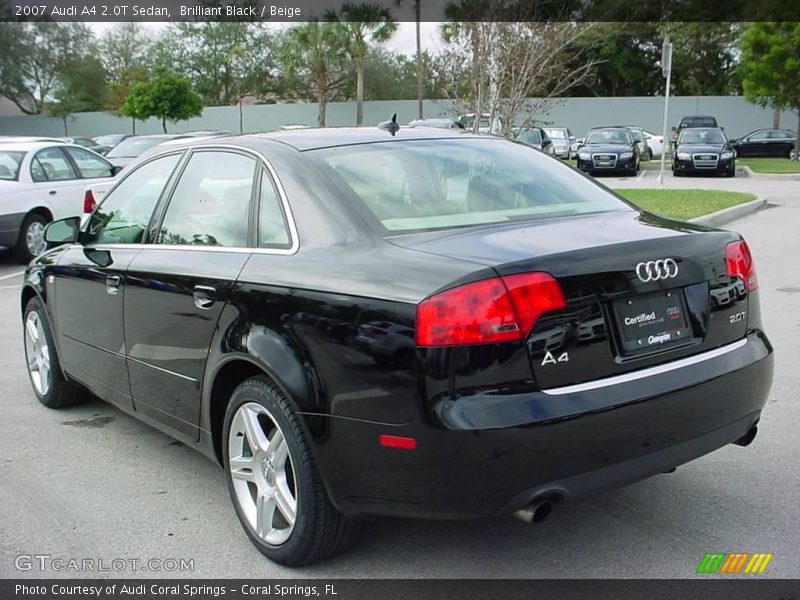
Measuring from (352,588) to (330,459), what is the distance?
545 mm

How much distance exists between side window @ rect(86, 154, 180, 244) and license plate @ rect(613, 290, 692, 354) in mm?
2455

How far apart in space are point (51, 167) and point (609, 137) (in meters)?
19.8

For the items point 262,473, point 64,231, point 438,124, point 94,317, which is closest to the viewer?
point 262,473

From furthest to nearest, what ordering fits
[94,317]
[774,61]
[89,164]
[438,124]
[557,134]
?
[557,134]
[774,61]
[89,164]
[438,124]
[94,317]

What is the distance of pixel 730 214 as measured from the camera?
45.4 ft

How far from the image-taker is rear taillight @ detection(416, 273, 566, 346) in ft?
8.79

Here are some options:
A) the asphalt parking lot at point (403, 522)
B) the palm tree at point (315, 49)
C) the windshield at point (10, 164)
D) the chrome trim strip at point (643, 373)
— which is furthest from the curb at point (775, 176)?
the chrome trim strip at point (643, 373)

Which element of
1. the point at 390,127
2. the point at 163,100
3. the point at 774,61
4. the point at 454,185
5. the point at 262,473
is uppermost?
the point at 774,61

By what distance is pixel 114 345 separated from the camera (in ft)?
14.1

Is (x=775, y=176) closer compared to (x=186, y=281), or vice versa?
(x=186, y=281)

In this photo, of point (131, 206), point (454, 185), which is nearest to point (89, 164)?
point (131, 206)

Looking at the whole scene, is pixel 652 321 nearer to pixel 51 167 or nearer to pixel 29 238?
pixel 29 238

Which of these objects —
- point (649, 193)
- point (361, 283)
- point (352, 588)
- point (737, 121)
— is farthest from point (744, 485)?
point (737, 121)

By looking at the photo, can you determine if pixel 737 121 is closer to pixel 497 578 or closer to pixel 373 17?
pixel 373 17
